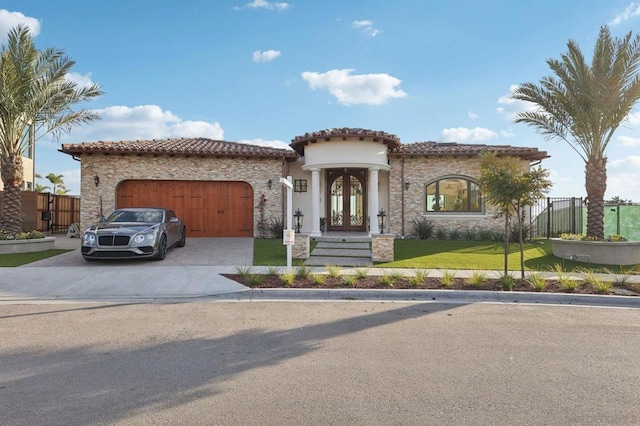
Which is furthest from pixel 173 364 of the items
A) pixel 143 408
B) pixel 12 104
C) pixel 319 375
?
pixel 12 104

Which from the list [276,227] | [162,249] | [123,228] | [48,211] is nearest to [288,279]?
[162,249]

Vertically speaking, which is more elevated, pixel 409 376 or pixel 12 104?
pixel 12 104

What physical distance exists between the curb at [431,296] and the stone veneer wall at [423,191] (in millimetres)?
9551

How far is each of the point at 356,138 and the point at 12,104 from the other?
1153cm

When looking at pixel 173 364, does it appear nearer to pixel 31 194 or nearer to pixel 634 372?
pixel 634 372

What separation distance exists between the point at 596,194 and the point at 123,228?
47.6ft

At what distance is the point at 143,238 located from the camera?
1028cm

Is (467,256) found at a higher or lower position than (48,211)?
lower

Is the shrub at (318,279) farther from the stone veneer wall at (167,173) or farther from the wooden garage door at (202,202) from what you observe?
the wooden garage door at (202,202)

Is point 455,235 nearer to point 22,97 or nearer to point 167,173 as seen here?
point 167,173

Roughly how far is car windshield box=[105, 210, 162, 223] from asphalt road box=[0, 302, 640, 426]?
5210 mm

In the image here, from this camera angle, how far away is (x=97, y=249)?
32.8 feet

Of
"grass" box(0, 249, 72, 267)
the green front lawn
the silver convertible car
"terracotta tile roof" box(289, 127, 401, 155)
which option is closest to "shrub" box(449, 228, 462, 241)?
the green front lawn

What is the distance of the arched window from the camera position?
17.3 metres
